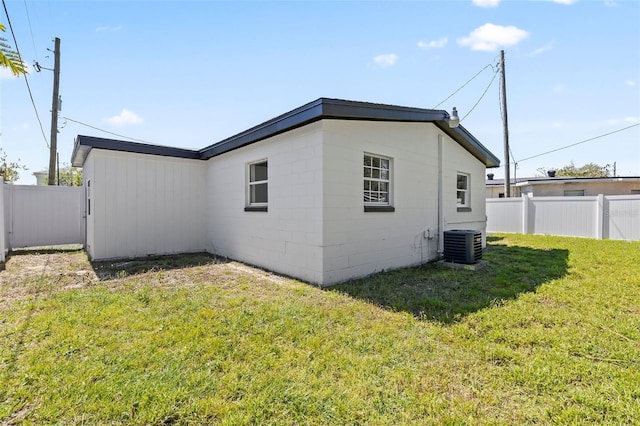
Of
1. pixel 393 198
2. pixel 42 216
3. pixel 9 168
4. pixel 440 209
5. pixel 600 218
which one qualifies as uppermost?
pixel 9 168

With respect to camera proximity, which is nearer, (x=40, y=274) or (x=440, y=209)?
(x=40, y=274)

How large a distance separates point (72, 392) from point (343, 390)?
197cm

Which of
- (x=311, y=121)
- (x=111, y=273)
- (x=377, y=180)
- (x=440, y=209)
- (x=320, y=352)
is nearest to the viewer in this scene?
(x=320, y=352)

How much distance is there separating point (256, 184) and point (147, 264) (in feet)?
9.93

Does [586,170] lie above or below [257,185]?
above

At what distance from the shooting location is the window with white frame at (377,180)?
6.17 meters

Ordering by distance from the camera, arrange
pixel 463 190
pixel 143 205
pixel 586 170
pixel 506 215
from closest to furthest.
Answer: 1. pixel 143 205
2. pixel 463 190
3. pixel 506 215
4. pixel 586 170

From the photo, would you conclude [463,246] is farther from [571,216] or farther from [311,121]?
[571,216]

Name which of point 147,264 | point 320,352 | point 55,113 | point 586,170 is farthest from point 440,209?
point 586,170

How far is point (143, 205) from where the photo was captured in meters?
7.99

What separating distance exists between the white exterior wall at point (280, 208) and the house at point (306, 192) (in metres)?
0.03

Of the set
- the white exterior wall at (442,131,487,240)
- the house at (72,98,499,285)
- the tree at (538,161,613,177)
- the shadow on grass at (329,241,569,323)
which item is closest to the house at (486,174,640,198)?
the white exterior wall at (442,131,487,240)

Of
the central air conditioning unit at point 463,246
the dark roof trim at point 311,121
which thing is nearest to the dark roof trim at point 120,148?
the dark roof trim at point 311,121

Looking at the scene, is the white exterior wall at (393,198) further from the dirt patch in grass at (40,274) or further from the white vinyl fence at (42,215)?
the white vinyl fence at (42,215)
